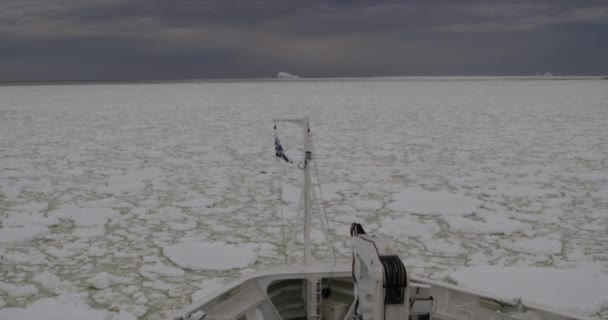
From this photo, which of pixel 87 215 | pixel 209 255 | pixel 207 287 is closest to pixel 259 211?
pixel 209 255

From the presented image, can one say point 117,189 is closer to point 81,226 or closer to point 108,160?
point 81,226

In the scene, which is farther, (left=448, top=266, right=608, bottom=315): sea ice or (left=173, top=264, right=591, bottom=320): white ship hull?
(left=448, top=266, right=608, bottom=315): sea ice

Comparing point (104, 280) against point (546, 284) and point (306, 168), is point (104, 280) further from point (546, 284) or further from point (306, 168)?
point (546, 284)

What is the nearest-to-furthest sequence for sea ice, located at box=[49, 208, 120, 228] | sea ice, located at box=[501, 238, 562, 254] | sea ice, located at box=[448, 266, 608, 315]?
sea ice, located at box=[448, 266, 608, 315]
sea ice, located at box=[501, 238, 562, 254]
sea ice, located at box=[49, 208, 120, 228]

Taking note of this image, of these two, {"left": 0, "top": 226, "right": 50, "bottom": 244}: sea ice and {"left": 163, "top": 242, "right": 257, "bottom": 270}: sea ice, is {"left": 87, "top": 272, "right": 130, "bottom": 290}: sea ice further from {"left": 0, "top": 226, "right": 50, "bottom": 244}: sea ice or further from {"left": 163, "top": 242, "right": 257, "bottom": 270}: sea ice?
{"left": 0, "top": 226, "right": 50, "bottom": 244}: sea ice

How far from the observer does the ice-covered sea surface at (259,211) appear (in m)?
3.94

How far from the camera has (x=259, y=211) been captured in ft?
19.5

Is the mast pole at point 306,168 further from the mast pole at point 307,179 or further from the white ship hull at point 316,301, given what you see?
the white ship hull at point 316,301

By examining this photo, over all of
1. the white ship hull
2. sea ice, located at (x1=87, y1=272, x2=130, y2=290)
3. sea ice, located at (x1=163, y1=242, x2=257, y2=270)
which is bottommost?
sea ice, located at (x1=87, y1=272, x2=130, y2=290)

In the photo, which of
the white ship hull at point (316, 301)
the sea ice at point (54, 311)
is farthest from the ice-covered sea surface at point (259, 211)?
the white ship hull at point (316, 301)

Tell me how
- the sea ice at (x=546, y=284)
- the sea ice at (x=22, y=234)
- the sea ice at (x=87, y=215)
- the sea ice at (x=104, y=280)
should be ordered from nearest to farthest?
the sea ice at (x=546, y=284) < the sea ice at (x=104, y=280) < the sea ice at (x=22, y=234) < the sea ice at (x=87, y=215)

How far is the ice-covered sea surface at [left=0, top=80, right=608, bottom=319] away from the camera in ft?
12.9

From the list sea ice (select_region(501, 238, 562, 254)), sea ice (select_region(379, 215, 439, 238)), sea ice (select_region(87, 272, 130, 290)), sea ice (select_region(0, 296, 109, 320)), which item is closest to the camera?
sea ice (select_region(0, 296, 109, 320))

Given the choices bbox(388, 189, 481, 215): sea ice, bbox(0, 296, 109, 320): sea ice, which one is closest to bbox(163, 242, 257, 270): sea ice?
bbox(0, 296, 109, 320): sea ice
